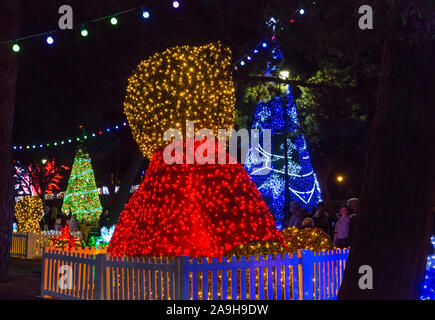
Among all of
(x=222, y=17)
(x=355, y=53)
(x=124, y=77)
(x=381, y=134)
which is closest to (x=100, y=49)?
(x=124, y=77)

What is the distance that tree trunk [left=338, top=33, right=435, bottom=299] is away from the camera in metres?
5.75

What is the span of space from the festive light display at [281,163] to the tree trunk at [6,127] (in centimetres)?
1062

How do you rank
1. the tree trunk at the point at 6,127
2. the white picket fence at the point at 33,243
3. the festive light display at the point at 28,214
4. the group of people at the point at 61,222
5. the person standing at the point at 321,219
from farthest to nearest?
the festive light display at the point at 28,214
the white picket fence at the point at 33,243
the group of people at the point at 61,222
the person standing at the point at 321,219
the tree trunk at the point at 6,127

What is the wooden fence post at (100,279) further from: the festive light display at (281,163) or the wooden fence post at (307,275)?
the festive light display at (281,163)

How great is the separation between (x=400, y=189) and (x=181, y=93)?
468cm

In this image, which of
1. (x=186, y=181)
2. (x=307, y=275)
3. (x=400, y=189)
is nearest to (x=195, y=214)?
(x=186, y=181)

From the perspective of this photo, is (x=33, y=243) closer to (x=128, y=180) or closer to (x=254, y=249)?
(x=128, y=180)

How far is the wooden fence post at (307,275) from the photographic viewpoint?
8766 mm

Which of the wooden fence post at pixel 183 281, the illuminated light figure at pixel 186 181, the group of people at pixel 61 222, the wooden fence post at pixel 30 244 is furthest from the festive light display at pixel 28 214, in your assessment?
the wooden fence post at pixel 183 281

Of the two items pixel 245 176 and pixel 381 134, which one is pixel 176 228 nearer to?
pixel 245 176

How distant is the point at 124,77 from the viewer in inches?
808

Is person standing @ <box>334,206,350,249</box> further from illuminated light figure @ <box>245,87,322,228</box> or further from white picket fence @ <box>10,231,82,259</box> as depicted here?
white picket fence @ <box>10,231,82,259</box>

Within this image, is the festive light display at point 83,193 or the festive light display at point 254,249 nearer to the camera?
the festive light display at point 254,249

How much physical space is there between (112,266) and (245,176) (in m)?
2.59
